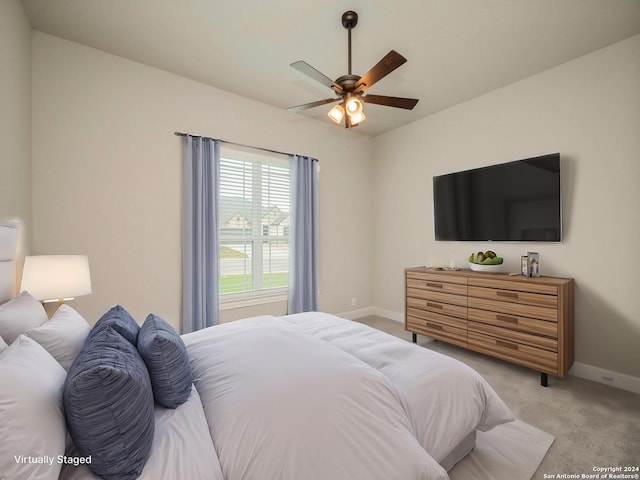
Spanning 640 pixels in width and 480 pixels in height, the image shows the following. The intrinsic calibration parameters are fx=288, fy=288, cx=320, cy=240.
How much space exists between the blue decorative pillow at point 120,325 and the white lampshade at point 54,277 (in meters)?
0.81

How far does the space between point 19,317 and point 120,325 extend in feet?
1.57

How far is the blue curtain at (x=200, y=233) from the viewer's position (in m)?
3.00

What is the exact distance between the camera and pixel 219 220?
3299mm

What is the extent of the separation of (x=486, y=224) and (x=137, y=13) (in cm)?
374

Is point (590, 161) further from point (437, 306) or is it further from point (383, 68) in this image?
point (383, 68)

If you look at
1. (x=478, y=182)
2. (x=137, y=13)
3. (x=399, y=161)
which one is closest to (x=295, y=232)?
(x=399, y=161)

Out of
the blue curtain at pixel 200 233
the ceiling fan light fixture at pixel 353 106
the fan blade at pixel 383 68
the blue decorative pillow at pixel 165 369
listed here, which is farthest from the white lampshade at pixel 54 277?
the fan blade at pixel 383 68

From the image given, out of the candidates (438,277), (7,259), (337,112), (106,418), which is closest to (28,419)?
(106,418)

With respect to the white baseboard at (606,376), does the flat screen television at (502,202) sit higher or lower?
higher

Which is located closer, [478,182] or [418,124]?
[478,182]

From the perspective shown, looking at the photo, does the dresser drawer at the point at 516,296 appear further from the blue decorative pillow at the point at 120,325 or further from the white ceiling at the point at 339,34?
the blue decorative pillow at the point at 120,325

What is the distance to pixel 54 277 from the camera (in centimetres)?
193

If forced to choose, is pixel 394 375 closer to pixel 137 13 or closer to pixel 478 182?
pixel 478 182

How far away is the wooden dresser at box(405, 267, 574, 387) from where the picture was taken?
2.37 m
